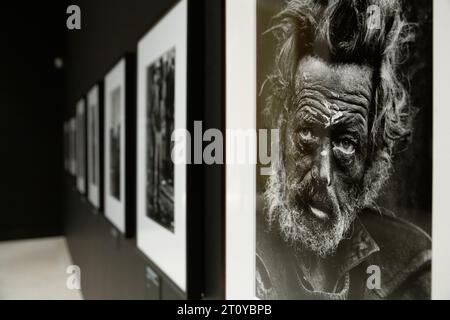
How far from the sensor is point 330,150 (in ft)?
1.82

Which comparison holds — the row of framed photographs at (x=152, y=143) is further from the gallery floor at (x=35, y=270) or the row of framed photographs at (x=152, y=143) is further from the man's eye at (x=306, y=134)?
the gallery floor at (x=35, y=270)

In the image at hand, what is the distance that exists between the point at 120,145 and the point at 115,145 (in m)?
0.12

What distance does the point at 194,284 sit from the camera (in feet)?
3.11

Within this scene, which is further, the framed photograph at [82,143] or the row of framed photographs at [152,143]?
the framed photograph at [82,143]

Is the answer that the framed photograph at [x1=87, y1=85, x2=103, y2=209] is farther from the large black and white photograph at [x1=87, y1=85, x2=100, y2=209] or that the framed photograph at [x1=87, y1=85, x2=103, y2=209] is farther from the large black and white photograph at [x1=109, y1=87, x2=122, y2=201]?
→ the large black and white photograph at [x1=109, y1=87, x2=122, y2=201]

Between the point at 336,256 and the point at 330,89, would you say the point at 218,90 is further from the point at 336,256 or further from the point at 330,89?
the point at 336,256

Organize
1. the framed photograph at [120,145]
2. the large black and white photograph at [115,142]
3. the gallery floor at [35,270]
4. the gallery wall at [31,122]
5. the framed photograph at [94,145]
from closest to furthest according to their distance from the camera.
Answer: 1. the framed photograph at [120,145]
2. the large black and white photograph at [115,142]
3. the framed photograph at [94,145]
4. the gallery floor at [35,270]
5. the gallery wall at [31,122]

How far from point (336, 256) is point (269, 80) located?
31cm

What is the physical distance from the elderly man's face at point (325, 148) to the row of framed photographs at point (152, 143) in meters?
0.40

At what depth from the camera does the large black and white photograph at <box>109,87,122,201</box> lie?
1670 mm

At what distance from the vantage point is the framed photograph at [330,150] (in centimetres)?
43

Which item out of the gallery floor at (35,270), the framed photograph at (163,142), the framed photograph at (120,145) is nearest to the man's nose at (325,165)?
the framed photograph at (163,142)

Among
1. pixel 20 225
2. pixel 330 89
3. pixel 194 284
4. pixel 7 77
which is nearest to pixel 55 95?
pixel 7 77

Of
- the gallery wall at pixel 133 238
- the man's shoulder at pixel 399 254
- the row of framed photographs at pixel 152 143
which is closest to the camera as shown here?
the man's shoulder at pixel 399 254
